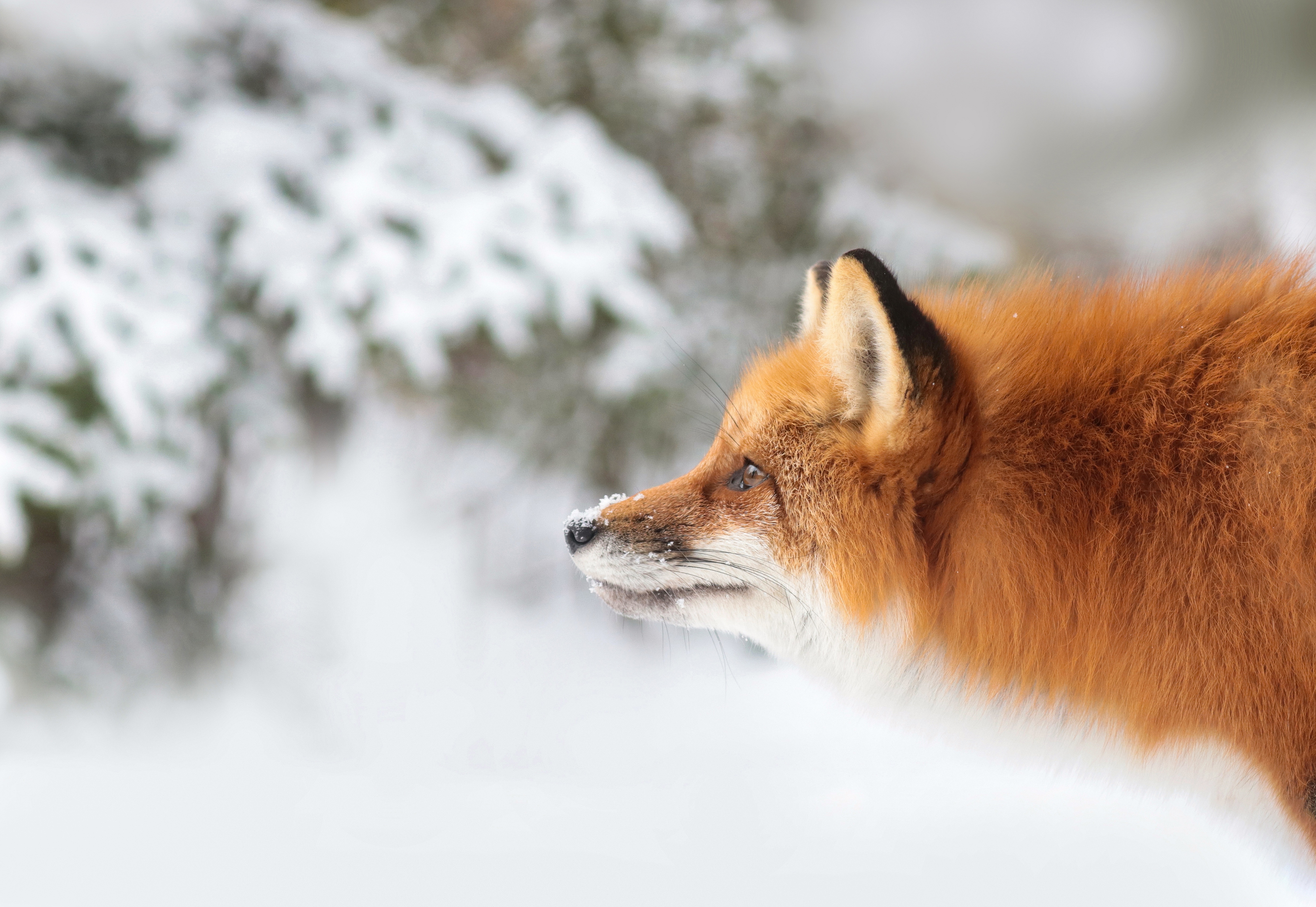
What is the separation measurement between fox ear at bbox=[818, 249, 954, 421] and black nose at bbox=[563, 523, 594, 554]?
0.61 meters

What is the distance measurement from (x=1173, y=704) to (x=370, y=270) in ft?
11.6

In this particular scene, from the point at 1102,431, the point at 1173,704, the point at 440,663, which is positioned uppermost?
the point at 440,663

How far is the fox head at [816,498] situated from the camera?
153 centimetres

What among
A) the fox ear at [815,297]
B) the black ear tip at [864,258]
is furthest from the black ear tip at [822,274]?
the black ear tip at [864,258]

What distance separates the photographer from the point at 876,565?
163 cm

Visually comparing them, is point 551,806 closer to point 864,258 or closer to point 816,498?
point 816,498

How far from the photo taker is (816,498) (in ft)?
5.50

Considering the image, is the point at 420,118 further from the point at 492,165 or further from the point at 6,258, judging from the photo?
the point at 6,258

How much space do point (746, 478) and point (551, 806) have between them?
1.43m

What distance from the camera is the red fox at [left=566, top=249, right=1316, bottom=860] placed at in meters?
1.40

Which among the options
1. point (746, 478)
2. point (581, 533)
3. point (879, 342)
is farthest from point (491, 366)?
point (879, 342)

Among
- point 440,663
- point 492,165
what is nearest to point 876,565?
point 492,165

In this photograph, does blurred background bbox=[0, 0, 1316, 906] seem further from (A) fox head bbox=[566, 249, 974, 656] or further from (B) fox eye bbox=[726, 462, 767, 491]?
(B) fox eye bbox=[726, 462, 767, 491]

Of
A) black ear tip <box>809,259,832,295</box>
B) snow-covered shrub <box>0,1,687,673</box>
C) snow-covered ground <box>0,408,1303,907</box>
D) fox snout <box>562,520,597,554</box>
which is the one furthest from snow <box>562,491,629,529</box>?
snow-covered shrub <box>0,1,687,673</box>
